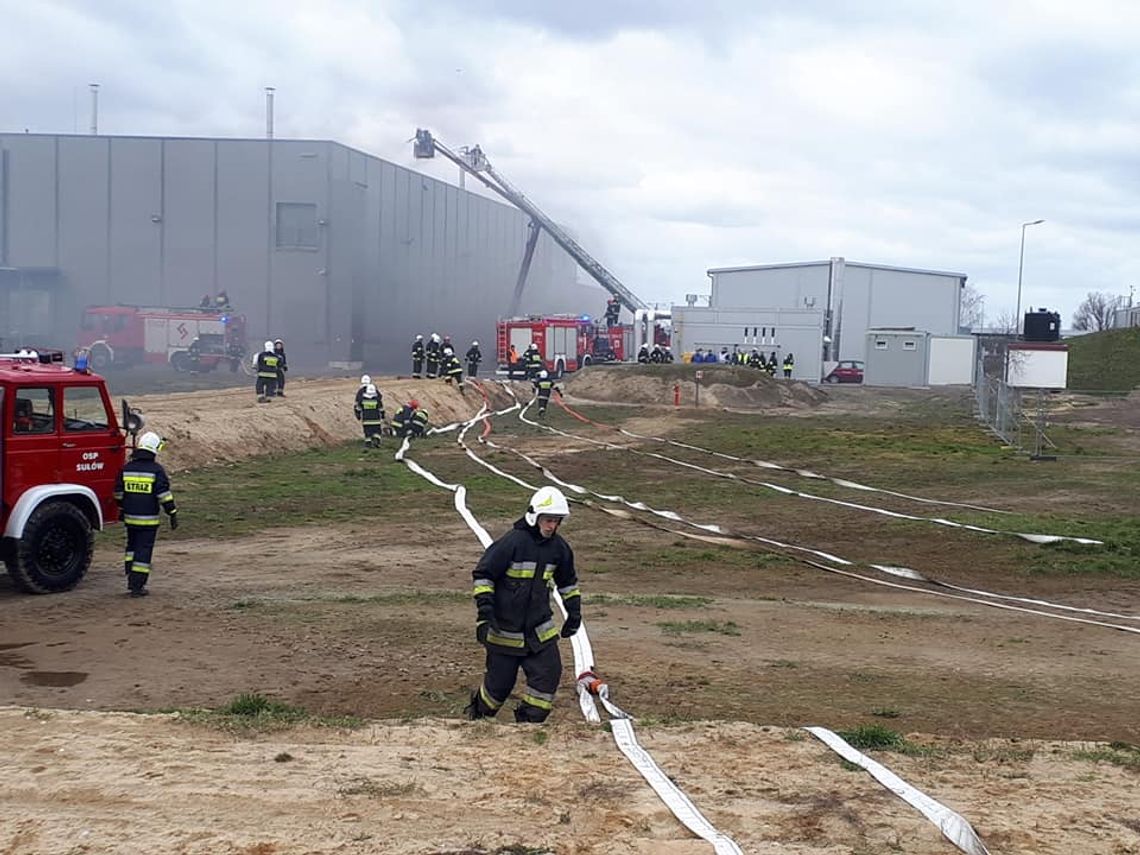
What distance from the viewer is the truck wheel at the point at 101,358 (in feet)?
172

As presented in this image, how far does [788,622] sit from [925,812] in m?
5.35

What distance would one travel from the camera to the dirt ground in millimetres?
5664

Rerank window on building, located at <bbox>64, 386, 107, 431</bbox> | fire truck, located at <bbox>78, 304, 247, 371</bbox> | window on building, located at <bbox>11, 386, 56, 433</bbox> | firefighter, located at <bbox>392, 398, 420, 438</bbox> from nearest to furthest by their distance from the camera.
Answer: window on building, located at <bbox>11, 386, 56, 433</bbox> → window on building, located at <bbox>64, 386, 107, 431</bbox> → firefighter, located at <bbox>392, 398, 420, 438</bbox> → fire truck, located at <bbox>78, 304, 247, 371</bbox>

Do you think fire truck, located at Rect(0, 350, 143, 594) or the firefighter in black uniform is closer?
the firefighter in black uniform

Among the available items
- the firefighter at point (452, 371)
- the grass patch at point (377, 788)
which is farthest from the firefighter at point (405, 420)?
the grass patch at point (377, 788)

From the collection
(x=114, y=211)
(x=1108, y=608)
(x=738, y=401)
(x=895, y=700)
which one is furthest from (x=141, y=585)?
(x=114, y=211)

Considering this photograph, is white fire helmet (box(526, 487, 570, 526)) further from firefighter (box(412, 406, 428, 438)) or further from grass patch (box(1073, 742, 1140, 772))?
firefighter (box(412, 406, 428, 438))

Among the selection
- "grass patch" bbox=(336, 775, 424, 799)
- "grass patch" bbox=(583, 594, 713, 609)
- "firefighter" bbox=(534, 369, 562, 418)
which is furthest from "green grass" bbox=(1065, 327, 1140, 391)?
"grass patch" bbox=(336, 775, 424, 799)

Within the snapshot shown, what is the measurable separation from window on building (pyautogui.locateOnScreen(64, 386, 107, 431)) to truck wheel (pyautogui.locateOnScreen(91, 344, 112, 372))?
4266cm

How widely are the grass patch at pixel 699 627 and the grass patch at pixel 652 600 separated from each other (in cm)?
67

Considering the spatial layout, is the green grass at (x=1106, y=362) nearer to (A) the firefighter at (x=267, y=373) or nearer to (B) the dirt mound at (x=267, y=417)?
(B) the dirt mound at (x=267, y=417)

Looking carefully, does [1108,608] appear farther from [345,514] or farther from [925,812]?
[345,514]

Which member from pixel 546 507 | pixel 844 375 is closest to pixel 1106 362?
pixel 844 375

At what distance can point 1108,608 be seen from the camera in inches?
488
